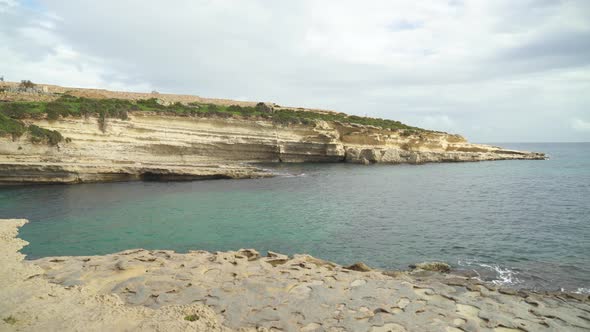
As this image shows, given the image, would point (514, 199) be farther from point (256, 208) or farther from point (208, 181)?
point (208, 181)

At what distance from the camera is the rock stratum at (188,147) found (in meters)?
27.3

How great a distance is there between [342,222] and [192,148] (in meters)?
24.6

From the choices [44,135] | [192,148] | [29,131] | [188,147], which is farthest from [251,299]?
[192,148]

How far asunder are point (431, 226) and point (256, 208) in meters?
9.52

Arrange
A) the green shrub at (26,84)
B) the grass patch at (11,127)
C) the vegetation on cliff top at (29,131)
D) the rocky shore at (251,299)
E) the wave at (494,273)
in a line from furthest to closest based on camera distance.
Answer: the green shrub at (26,84) < the vegetation on cliff top at (29,131) < the grass patch at (11,127) < the wave at (494,273) < the rocky shore at (251,299)

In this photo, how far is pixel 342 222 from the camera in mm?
17062

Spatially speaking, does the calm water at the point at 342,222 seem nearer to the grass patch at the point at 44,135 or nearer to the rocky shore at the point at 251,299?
the rocky shore at the point at 251,299

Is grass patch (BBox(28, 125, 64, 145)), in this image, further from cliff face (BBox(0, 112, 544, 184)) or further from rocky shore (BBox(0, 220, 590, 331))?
rocky shore (BBox(0, 220, 590, 331))

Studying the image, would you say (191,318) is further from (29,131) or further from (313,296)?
(29,131)

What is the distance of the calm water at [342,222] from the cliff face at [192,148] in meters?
2.11

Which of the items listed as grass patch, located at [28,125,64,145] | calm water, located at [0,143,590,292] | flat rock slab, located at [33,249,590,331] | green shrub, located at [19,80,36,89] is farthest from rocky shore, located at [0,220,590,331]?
green shrub, located at [19,80,36,89]

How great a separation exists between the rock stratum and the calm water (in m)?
2.15

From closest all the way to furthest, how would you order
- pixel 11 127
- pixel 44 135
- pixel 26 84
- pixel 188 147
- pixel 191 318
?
pixel 191 318 < pixel 11 127 < pixel 44 135 < pixel 188 147 < pixel 26 84

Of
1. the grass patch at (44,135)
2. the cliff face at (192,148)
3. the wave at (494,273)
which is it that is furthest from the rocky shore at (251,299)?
the grass patch at (44,135)
